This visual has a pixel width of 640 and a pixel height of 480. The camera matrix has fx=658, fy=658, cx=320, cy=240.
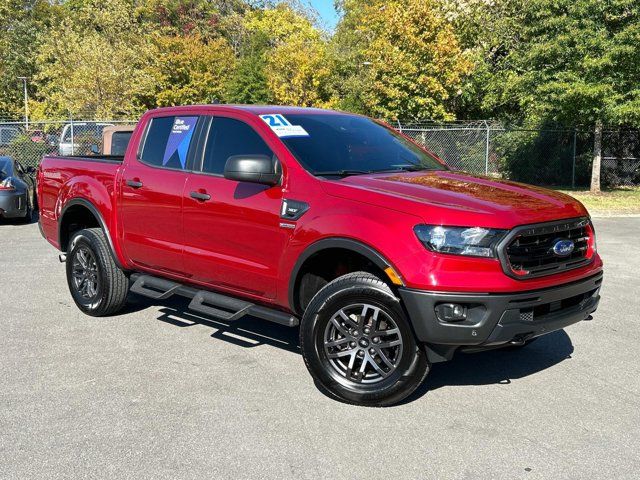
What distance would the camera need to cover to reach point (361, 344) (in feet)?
13.8

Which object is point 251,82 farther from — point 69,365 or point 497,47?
point 69,365

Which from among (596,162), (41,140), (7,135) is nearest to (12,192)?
(41,140)

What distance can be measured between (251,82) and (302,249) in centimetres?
4477

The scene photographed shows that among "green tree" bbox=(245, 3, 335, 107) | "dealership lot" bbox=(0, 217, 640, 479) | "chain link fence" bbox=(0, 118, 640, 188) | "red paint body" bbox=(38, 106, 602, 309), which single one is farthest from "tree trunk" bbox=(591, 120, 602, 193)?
"green tree" bbox=(245, 3, 335, 107)

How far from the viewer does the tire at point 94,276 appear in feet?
19.8

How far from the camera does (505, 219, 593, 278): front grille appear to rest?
12.6ft

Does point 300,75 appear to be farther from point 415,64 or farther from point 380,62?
point 415,64

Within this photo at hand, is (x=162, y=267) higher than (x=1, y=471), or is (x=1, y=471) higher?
(x=162, y=267)

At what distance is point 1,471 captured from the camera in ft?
10.8

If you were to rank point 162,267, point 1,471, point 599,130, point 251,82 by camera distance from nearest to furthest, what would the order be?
point 1,471 → point 162,267 → point 599,130 → point 251,82

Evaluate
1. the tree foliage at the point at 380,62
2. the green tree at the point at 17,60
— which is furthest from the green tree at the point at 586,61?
the green tree at the point at 17,60

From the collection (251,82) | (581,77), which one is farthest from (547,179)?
(251,82)

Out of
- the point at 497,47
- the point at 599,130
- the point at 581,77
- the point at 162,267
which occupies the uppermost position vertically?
the point at 497,47

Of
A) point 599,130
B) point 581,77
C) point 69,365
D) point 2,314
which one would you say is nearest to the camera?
point 69,365
